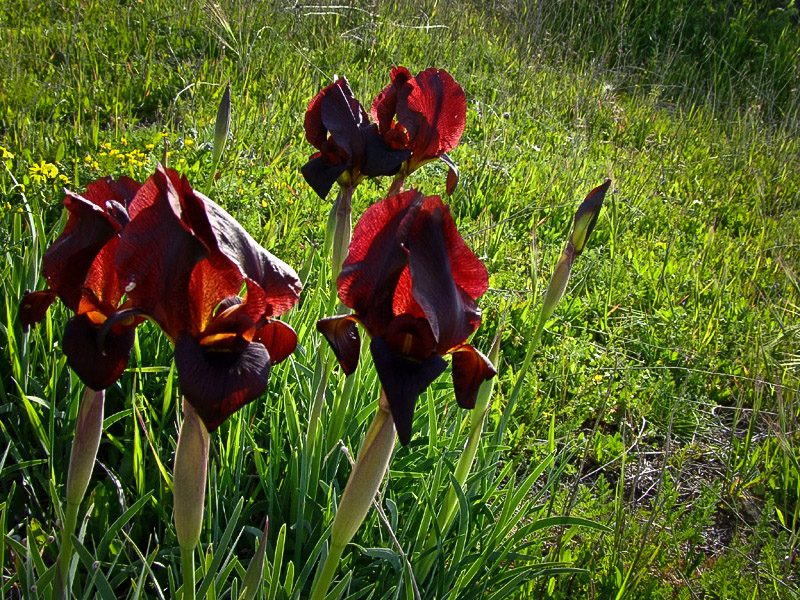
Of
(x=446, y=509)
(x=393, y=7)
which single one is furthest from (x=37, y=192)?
(x=393, y=7)

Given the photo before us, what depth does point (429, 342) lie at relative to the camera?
0.88 metres

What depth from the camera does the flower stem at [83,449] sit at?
2.95 feet

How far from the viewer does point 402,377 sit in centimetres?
85

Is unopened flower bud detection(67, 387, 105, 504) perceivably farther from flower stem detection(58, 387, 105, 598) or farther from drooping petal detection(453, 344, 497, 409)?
drooping petal detection(453, 344, 497, 409)

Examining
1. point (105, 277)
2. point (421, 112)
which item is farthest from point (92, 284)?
point (421, 112)

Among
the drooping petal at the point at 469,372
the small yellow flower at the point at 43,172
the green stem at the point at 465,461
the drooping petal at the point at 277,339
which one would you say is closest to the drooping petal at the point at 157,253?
the drooping petal at the point at 277,339

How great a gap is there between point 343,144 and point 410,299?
0.69 m

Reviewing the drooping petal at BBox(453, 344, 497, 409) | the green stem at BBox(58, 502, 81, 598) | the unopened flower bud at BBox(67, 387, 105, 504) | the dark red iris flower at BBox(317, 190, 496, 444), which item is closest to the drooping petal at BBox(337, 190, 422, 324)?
the dark red iris flower at BBox(317, 190, 496, 444)

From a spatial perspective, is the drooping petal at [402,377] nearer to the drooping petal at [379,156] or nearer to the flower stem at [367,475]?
the flower stem at [367,475]

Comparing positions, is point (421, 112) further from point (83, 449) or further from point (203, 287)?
point (83, 449)

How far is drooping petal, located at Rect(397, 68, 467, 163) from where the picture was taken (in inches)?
60.7

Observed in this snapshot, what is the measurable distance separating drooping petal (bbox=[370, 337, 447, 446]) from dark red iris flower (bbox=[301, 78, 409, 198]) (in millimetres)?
725

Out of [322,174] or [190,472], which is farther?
[322,174]

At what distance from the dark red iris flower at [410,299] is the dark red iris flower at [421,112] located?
0.71m
